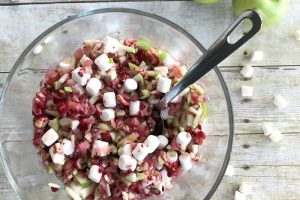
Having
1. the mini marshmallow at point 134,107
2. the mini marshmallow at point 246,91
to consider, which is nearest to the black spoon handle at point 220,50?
the mini marshmallow at point 134,107

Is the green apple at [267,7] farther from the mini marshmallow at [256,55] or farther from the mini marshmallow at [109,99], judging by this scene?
the mini marshmallow at [109,99]

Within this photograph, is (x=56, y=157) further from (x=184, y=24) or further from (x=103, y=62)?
(x=184, y=24)

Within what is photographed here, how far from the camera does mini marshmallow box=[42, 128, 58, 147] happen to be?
125cm

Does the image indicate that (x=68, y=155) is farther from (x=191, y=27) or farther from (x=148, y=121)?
(x=191, y=27)

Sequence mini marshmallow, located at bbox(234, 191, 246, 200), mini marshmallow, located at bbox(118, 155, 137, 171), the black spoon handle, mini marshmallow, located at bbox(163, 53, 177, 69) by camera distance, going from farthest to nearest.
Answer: mini marshmallow, located at bbox(234, 191, 246, 200)
mini marshmallow, located at bbox(163, 53, 177, 69)
mini marshmallow, located at bbox(118, 155, 137, 171)
the black spoon handle

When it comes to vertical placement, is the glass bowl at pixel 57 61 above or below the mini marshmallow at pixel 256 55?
below

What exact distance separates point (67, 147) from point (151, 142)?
0.62 ft

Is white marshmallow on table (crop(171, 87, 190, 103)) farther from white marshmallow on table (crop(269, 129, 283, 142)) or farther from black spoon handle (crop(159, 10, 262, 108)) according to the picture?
white marshmallow on table (crop(269, 129, 283, 142))

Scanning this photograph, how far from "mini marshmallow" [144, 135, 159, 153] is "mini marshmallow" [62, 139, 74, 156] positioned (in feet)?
0.55

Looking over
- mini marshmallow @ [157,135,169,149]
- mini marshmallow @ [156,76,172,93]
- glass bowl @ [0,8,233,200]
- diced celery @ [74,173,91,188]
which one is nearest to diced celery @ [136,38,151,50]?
glass bowl @ [0,8,233,200]

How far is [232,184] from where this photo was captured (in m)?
1.46

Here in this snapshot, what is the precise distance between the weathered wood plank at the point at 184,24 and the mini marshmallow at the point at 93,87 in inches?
11.3

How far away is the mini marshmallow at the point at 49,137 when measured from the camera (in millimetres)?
1248

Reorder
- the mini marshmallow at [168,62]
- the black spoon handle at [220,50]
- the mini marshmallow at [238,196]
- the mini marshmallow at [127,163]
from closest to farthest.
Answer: the black spoon handle at [220,50]
the mini marshmallow at [127,163]
the mini marshmallow at [168,62]
the mini marshmallow at [238,196]
